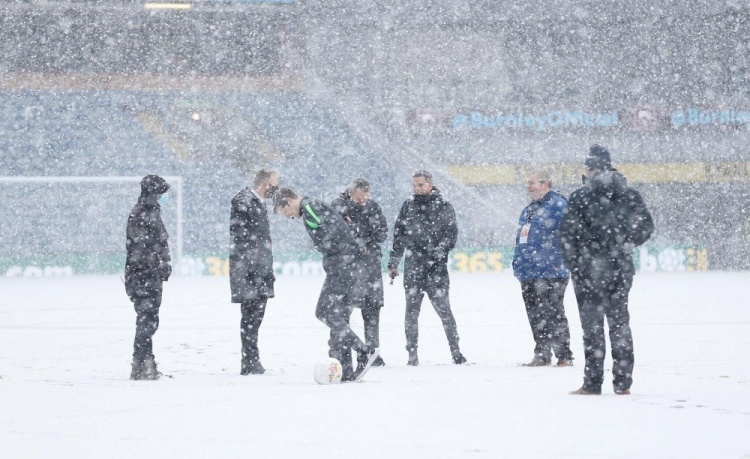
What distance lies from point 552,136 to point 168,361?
23031 millimetres

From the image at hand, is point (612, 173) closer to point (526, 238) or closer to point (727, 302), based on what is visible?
point (526, 238)

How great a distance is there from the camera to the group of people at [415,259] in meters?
6.20

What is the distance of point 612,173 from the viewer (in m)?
6.26

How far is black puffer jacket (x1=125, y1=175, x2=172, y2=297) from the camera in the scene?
7.66 m

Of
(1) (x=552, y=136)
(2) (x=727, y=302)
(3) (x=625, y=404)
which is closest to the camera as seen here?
(3) (x=625, y=404)

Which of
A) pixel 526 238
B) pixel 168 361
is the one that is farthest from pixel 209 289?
pixel 526 238

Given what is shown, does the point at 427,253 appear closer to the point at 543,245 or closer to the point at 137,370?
the point at 543,245

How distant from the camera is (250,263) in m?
7.86

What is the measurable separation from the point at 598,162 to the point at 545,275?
215cm

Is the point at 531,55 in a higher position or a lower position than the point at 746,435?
higher

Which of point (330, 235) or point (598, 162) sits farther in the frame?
point (330, 235)

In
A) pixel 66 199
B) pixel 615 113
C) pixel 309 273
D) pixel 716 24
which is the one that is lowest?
pixel 309 273

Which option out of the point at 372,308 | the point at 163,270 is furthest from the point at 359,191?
the point at 163,270

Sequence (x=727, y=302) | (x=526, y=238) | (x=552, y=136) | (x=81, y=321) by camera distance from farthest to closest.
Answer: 1. (x=552, y=136)
2. (x=727, y=302)
3. (x=81, y=321)
4. (x=526, y=238)
